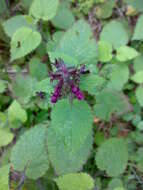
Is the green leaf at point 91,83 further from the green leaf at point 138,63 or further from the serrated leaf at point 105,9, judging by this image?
the serrated leaf at point 105,9

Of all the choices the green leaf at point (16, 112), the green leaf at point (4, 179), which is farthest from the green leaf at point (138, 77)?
the green leaf at point (4, 179)

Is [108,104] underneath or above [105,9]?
underneath

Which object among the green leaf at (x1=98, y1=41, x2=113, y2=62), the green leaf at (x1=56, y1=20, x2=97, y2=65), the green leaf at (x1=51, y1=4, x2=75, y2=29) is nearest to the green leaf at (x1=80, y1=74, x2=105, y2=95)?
the green leaf at (x1=56, y1=20, x2=97, y2=65)

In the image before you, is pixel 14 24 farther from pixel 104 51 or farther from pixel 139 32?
pixel 139 32

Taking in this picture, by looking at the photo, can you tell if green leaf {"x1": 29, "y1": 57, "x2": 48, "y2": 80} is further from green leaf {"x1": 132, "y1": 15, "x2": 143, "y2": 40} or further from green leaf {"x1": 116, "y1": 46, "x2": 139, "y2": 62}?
green leaf {"x1": 132, "y1": 15, "x2": 143, "y2": 40}

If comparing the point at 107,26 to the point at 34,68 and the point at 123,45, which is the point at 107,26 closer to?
the point at 123,45

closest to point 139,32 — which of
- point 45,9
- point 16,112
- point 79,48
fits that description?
point 45,9

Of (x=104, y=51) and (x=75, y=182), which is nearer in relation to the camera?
(x=75, y=182)

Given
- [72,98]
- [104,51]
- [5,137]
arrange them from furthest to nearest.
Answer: [104,51] < [5,137] < [72,98]
